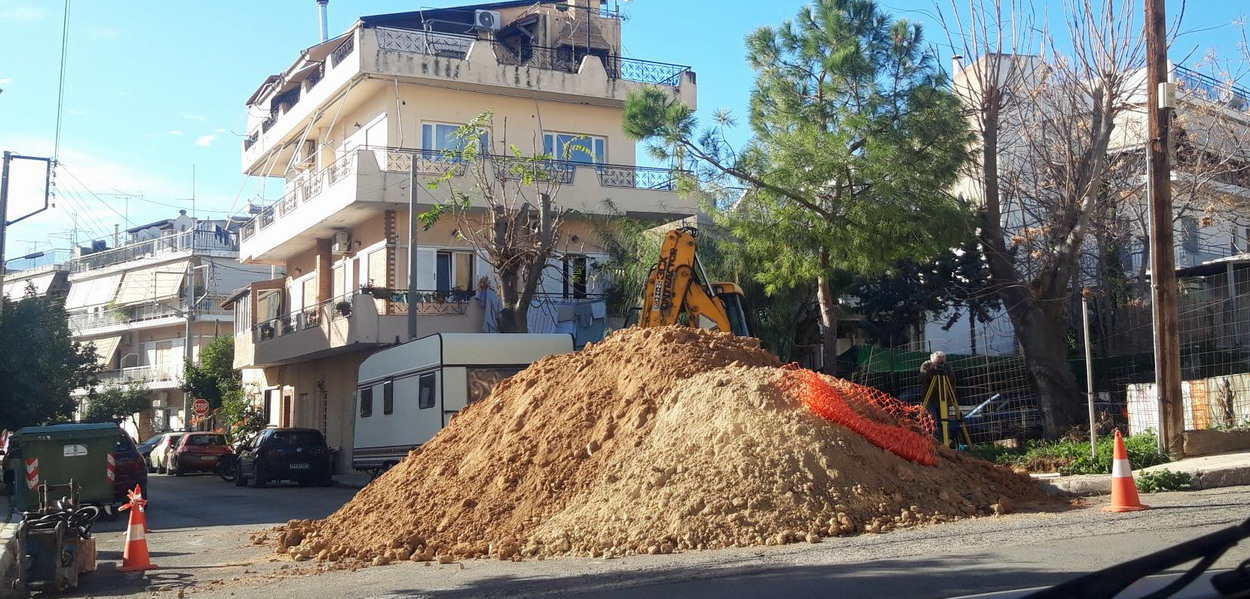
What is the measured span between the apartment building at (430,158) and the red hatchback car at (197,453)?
2.96 meters

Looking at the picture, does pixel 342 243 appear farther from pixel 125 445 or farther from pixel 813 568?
pixel 813 568

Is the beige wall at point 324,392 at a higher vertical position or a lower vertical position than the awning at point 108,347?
lower

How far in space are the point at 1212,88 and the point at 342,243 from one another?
21.4 metres

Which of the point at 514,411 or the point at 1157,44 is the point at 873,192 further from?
the point at 514,411

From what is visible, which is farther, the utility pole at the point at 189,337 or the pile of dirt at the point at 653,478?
the utility pole at the point at 189,337

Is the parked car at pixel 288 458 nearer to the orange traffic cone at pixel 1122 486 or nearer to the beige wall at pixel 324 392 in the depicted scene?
the beige wall at pixel 324 392

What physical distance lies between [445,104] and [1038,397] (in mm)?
17211

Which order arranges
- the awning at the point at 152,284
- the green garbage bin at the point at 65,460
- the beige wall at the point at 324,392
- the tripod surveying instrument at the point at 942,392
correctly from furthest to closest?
1. the awning at the point at 152,284
2. the beige wall at the point at 324,392
3. the green garbage bin at the point at 65,460
4. the tripod surveying instrument at the point at 942,392

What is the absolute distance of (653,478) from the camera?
34.4 ft

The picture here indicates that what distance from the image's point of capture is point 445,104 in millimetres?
29219

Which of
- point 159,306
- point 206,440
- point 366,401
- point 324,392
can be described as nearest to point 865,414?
point 366,401

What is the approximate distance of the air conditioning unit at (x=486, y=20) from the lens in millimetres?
30594

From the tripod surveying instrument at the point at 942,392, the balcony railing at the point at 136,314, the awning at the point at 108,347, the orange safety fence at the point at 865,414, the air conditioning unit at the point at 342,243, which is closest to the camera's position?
the orange safety fence at the point at 865,414

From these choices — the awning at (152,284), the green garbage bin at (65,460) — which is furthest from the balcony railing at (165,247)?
the green garbage bin at (65,460)
